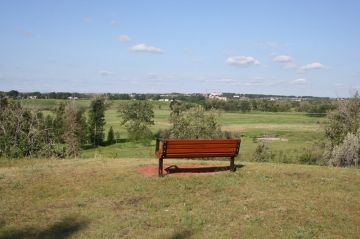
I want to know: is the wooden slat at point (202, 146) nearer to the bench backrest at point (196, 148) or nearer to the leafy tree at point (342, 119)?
the bench backrest at point (196, 148)

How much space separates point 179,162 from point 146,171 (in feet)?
7.09

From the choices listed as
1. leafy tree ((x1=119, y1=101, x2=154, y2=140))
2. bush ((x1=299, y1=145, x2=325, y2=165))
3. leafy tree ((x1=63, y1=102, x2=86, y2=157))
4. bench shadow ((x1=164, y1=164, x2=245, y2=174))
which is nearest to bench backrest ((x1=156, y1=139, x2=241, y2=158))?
bench shadow ((x1=164, y1=164, x2=245, y2=174))

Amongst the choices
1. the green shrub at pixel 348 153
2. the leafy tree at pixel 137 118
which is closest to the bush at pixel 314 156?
the green shrub at pixel 348 153

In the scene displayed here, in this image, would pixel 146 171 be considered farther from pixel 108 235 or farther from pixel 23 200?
pixel 108 235

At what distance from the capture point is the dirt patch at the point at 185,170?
1274 centimetres

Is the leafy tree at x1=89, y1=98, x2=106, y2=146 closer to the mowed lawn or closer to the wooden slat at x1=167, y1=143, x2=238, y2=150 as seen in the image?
the mowed lawn

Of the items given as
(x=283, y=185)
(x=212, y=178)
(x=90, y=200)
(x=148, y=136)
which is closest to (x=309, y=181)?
(x=283, y=185)

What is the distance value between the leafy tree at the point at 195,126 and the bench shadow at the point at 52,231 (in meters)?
44.0

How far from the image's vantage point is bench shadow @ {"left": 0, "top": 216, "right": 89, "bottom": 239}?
26.3 ft

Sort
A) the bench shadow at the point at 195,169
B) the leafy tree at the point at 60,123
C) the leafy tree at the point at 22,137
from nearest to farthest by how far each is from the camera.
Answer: the bench shadow at the point at 195,169
the leafy tree at the point at 22,137
the leafy tree at the point at 60,123

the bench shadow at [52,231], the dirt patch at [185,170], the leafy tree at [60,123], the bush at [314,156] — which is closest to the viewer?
the bench shadow at [52,231]

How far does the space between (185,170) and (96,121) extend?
78.1 metres

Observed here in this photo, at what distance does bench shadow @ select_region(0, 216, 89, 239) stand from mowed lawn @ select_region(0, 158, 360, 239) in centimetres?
2

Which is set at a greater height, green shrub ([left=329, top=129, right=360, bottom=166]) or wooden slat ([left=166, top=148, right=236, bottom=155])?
wooden slat ([left=166, top=148, right=236, bottom=155])
